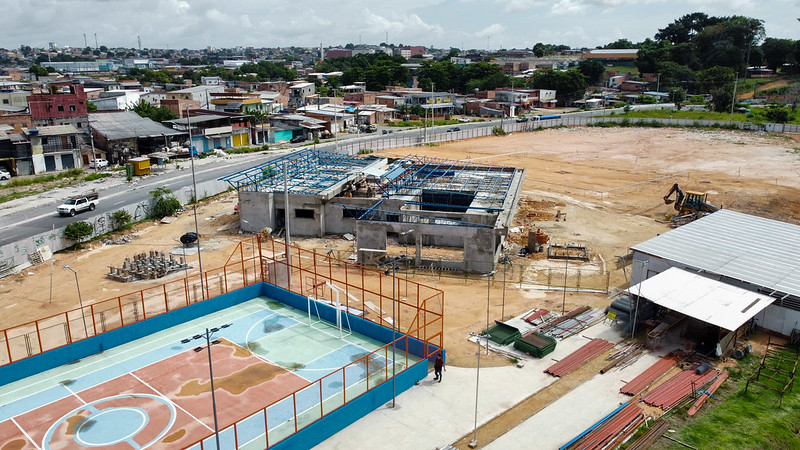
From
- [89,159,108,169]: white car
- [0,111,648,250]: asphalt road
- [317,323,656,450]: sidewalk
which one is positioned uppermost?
[89,159,108,169]: white car

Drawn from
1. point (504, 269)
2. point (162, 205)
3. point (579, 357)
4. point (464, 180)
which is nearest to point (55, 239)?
point (162, 205)

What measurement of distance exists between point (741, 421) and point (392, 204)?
25.7 m

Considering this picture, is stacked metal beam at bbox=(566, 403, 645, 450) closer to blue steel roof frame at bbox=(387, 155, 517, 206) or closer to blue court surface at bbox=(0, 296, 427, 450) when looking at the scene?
blue court surface at bbox=(0, 296, 427, 450)

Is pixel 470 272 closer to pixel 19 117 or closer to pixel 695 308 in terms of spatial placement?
pixel 695 308

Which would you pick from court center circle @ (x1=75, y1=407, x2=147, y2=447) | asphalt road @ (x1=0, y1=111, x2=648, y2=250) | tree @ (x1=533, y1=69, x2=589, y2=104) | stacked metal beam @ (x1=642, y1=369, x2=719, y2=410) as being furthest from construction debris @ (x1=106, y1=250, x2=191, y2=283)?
tree @ (x1=533, y1=69, x2=589, y2=104)

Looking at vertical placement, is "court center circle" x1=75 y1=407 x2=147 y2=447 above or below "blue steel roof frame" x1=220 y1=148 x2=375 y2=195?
below

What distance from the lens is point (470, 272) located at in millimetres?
34875

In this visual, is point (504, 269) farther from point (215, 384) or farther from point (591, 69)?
point (591, 69)

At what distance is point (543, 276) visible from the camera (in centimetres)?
3416

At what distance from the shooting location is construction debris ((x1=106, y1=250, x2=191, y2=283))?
33969 millimetres

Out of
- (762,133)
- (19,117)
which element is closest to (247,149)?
(19,117)

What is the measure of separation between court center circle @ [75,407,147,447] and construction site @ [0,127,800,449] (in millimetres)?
6982

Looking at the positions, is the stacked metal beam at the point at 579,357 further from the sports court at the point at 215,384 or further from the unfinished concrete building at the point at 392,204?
the unfinished concrete building at the point at 392,204

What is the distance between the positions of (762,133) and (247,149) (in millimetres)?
78428
